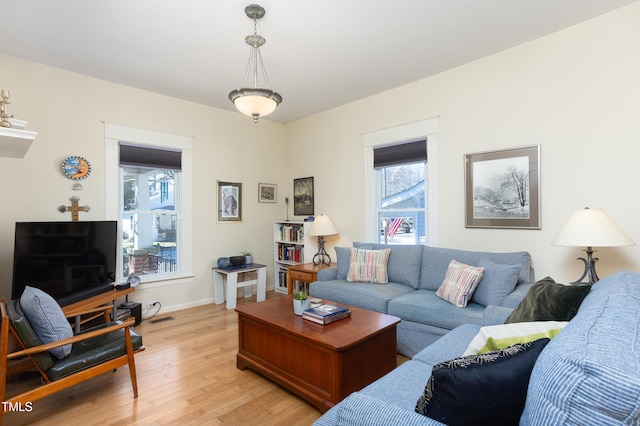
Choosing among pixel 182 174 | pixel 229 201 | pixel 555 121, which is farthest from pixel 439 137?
pixel 182 174

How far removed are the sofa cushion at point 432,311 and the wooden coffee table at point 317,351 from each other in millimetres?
453

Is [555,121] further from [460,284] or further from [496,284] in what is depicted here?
[460,284]

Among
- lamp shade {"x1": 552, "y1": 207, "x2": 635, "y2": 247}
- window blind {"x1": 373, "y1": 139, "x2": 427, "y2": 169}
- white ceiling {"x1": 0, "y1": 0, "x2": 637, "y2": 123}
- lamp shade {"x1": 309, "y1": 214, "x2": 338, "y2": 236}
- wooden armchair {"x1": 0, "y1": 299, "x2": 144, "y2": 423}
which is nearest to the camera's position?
wooden armchair {"x1": 0, "y1": 299, "x2": 144, "y2": 423}

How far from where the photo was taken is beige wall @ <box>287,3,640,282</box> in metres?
2.61

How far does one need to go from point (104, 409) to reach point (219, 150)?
3484mm

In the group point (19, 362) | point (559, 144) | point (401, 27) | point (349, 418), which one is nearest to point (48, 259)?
point (19, 362)

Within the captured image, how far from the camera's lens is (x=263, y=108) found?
105 inches

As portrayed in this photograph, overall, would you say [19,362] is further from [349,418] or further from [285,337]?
[349,418]

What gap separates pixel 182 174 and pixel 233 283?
5.43 ft

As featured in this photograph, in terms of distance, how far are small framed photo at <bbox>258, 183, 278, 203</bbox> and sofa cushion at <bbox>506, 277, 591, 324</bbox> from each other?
4.14 metres

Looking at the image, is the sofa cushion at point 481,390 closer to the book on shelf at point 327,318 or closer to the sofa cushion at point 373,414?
the sofa cushion at point 373,414

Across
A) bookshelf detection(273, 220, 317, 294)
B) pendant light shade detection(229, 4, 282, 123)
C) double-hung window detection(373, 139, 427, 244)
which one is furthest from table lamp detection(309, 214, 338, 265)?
pendant light shade detection(229, 4, 282, 123)

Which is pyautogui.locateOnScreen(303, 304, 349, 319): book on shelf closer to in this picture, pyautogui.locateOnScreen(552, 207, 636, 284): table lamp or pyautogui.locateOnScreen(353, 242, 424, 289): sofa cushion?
pyautogui.locateOnScreen(353, 242, 424, 289): sofa cushion

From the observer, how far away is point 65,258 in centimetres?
311
